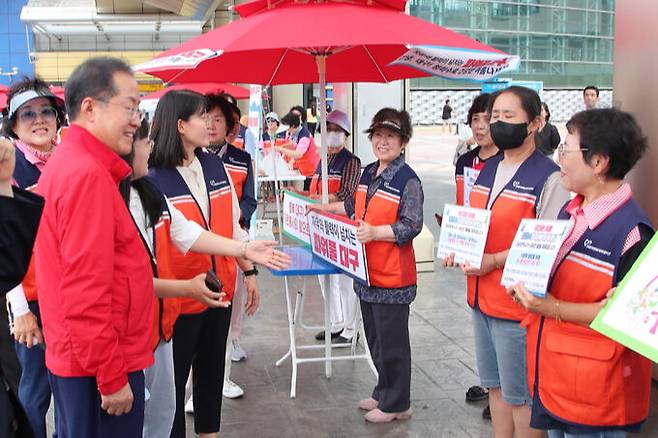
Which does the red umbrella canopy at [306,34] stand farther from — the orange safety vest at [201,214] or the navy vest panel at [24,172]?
the navy vest panel at [24,172]

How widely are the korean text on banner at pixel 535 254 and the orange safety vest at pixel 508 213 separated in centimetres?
73

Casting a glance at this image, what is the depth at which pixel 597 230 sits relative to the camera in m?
2.72

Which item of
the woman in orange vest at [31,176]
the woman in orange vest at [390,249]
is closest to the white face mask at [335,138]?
the woman in orange vest at [390,249]

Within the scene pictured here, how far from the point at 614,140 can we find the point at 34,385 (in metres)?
3.14

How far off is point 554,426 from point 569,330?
41 centimetres

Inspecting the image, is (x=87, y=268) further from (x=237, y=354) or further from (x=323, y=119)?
(x=237, y=354)

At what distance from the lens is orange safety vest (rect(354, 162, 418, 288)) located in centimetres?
466

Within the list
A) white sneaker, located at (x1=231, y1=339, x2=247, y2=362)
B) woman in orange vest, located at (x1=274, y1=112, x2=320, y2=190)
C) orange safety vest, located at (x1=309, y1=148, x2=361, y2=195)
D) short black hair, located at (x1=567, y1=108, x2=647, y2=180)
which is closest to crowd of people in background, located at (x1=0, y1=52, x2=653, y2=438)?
short black hair, located at (x1=567, y1=108, x2=647, y2=180)

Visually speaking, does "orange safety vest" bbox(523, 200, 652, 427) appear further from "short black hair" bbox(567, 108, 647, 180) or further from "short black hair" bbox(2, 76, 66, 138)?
"short black hair" bbox(2, 76, 66, 138)

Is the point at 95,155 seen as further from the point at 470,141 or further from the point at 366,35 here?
the point at 470,141

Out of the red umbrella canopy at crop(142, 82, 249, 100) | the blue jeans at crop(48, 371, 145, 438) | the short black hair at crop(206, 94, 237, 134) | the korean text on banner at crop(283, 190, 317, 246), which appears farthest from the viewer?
the red umbrella canopy at crop(142, 82, 249, 100)

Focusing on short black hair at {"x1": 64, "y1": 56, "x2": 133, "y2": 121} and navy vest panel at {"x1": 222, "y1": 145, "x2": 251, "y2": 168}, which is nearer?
short black hair at {"x1": 64, "y1": 56, "x2": 133, "y2": 121}

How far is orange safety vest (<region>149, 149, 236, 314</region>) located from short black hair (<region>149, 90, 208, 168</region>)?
0.06 m

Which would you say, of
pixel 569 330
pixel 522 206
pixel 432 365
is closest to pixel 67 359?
pixel 569 330
